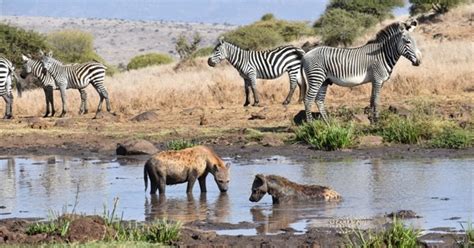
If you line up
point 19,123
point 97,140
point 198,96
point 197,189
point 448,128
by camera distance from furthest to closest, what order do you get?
point 198,96 < point 19,123 < point 97,140 < point 448,128 < point 197,189

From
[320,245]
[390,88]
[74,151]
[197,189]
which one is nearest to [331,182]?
[197,189]

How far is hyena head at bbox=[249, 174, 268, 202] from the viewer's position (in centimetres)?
1207

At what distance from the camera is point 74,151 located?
19219 mm

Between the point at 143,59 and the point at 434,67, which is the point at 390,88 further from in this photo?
the point at 143,59

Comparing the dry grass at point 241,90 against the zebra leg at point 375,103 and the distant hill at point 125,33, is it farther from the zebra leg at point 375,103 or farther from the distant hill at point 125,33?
the distant hill at point 125,33

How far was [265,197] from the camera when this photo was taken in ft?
41.7

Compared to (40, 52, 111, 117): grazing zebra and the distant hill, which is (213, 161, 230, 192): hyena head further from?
the distant hill

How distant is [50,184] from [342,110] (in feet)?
24.3

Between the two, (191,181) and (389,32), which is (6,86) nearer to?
(389,32)

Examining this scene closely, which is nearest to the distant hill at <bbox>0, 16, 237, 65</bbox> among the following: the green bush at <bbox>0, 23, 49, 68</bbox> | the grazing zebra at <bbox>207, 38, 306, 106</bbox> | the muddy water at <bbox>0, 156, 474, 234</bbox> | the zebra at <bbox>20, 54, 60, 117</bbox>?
the green bush at <bbox>0, 23, 49, 68</bbox>

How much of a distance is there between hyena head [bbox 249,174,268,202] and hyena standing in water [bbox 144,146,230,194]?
74 cm

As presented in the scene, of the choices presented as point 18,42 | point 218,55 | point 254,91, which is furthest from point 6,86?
point 18,42

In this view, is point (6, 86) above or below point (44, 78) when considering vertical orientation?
below

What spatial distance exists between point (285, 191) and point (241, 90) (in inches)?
569
